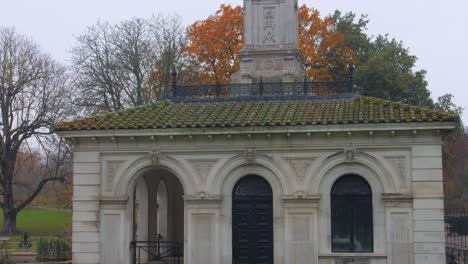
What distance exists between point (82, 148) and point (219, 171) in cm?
439

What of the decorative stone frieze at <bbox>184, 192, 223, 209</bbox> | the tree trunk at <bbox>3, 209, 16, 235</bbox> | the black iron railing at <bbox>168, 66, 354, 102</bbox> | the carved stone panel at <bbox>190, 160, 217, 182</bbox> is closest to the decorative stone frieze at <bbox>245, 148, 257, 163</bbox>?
the carved stone panel at <bbox>190, 160, 217, 182</bbox>

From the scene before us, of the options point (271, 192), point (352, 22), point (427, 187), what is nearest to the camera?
point (427, 187)

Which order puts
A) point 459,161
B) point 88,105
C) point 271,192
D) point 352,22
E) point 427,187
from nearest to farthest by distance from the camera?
1. point 427,187
2. point 271,192
3. point 88,105
4. point 352,22
5. point 459,161

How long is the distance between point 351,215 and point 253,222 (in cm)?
300

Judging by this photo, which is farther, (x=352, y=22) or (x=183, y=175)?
(x=352, y=22)

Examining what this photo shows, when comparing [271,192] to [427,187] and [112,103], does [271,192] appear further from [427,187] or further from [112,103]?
[112,103]

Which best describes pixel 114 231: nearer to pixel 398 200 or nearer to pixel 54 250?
pixel 398 200

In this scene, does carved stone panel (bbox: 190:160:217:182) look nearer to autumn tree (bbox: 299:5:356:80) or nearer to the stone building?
the stone building

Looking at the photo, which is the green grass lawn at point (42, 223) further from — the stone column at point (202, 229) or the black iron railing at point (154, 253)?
the stone column at point (202, 229)

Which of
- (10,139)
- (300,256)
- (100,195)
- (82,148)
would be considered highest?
(10,139)

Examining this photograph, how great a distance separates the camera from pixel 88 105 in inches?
1638

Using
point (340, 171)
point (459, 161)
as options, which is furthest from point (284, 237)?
point (459, 161)

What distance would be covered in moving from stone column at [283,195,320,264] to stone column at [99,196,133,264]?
504 cm

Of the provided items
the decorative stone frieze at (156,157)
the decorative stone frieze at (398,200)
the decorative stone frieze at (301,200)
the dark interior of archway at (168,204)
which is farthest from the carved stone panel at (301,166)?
the dark interior of archway at (168,204)
